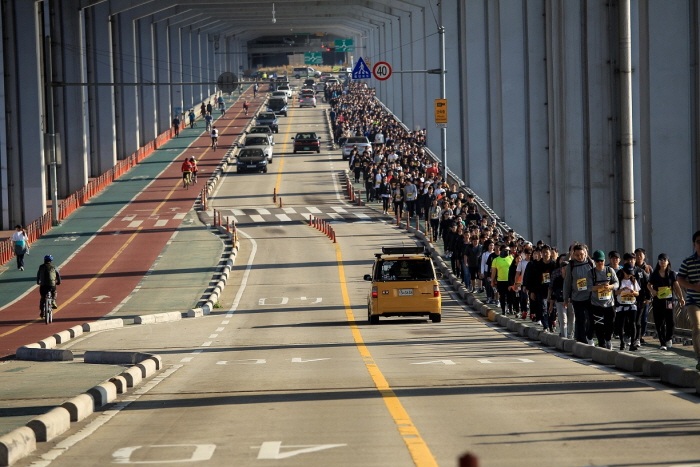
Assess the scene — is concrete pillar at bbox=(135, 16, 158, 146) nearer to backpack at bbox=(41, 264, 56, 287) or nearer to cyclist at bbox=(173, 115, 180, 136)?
cyclist at bbox=(173, 115, 180, 136)

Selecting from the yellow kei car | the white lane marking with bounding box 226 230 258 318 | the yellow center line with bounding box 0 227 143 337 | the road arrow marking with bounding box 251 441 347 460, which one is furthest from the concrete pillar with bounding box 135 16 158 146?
the road arrow marking with bounding box 251 441 347 460

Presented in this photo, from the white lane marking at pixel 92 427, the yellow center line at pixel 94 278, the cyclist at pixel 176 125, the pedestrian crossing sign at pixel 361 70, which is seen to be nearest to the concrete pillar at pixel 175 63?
the cyclist at pixel 176 125

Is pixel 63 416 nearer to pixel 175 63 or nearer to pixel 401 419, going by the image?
pixel 401 419

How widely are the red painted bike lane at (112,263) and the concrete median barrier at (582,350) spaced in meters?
12.6

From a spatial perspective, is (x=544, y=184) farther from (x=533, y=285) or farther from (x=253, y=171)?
(x=253, y=171)

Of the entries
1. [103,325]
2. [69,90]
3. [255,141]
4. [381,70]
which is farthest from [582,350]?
[255,141]

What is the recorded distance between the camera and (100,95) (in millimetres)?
76125

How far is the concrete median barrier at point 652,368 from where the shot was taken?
1376 centimetres

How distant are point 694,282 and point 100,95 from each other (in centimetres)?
6673

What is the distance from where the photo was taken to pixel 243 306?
33000mm

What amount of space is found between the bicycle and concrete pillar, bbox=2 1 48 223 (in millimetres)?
24522

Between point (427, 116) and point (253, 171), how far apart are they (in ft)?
41.1

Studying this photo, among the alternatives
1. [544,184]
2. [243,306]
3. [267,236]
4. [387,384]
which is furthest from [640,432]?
[267,236]

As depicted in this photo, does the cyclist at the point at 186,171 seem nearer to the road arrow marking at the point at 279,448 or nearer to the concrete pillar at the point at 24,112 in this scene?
the concrete pillar at the point at 24,112
